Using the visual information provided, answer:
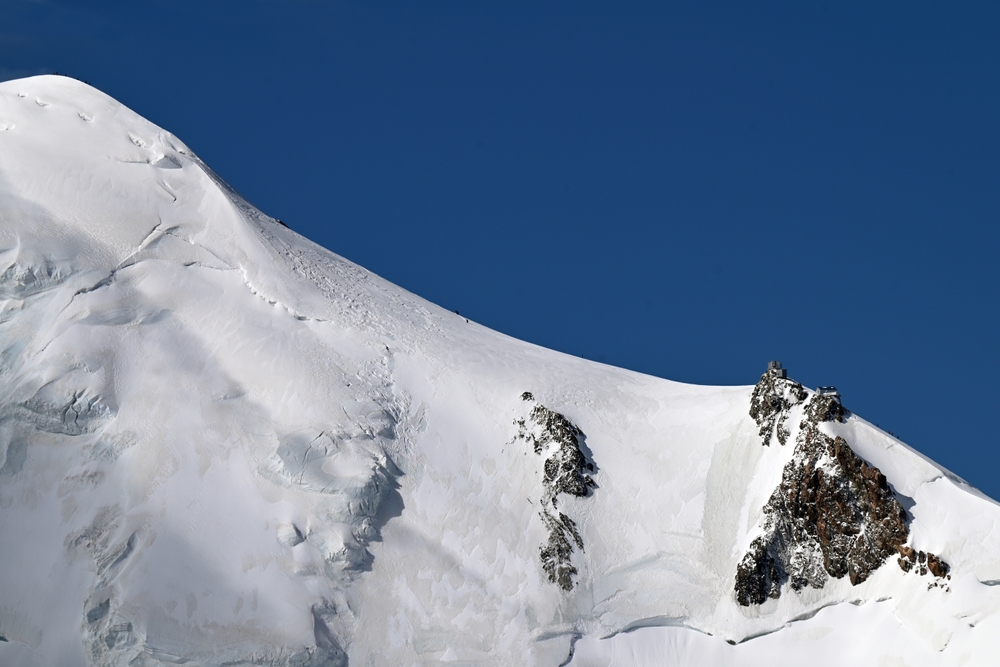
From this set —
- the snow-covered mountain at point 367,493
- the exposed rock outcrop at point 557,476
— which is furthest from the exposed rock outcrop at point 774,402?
the exposed rock outcrop at point 557,476

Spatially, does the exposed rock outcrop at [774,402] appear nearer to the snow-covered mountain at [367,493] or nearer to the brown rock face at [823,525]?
the snow-covered mountain at [367,493]

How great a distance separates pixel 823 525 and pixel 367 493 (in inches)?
685

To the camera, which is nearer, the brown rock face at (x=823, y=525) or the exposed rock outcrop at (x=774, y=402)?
the brown rock face at (x=823, y=525)

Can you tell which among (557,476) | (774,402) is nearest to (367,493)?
(557,476)

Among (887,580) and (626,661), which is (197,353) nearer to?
(626,661)

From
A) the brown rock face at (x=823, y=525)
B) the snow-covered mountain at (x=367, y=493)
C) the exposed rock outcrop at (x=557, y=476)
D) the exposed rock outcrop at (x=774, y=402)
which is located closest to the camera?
the snow-covered mountain at (x=367, y=493)

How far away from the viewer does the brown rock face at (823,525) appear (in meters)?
50.2

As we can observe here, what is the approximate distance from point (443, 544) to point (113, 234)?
19.6 meters

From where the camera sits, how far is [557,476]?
54844 millimetres

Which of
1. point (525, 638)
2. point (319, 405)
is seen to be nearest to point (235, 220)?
point (319, 405)

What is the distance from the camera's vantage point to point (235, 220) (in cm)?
6066

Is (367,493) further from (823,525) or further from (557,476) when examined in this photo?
(823,525)

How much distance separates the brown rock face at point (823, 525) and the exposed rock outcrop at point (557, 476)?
6687mm

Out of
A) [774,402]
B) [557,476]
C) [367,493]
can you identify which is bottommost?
[367,493]
